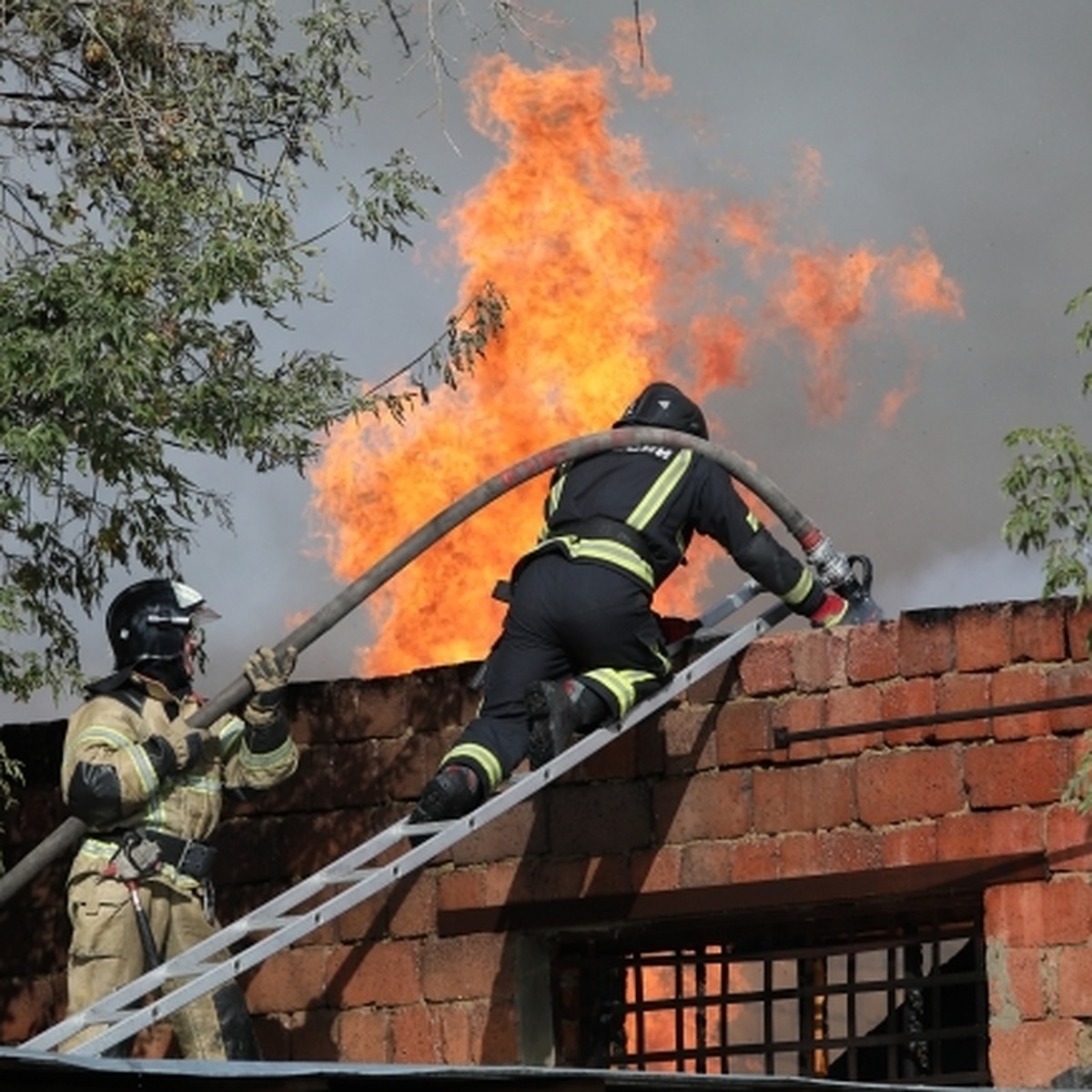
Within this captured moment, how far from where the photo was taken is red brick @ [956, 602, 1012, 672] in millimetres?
9578

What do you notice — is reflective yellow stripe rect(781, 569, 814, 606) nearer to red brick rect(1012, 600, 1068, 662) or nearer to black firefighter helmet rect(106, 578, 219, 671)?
red brick rect(1012, 600, 1068, 662)

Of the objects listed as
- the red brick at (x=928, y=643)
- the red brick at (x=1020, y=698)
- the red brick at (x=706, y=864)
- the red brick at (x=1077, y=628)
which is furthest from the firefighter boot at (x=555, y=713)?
the red brick at (x=1077, y=628)

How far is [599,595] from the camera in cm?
956

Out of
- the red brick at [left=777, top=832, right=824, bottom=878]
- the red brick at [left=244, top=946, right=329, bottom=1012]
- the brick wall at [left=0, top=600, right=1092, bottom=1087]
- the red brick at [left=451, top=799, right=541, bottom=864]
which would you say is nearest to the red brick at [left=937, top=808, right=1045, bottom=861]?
the brick wall at [left=0, top=600, right=1092, bottom=1087]

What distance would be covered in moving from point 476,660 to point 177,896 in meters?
1.65

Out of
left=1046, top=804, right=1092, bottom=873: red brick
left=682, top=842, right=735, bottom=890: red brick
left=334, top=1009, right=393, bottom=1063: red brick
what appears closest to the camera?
left=1046, top=804, right=1092, bottom=873: red brick

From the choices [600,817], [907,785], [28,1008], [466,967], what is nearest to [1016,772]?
[907,785]

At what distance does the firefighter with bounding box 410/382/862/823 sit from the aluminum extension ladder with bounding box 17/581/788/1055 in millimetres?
87

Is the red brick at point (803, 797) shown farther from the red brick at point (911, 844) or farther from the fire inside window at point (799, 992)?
the fire inside window at point (799, 992)

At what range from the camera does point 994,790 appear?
9.51m

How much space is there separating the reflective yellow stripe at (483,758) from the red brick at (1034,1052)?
6.29ft

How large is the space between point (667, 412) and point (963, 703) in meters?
1.54

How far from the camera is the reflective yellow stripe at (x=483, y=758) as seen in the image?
31.0ft

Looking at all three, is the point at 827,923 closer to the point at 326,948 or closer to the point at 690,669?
the point at 690,669
